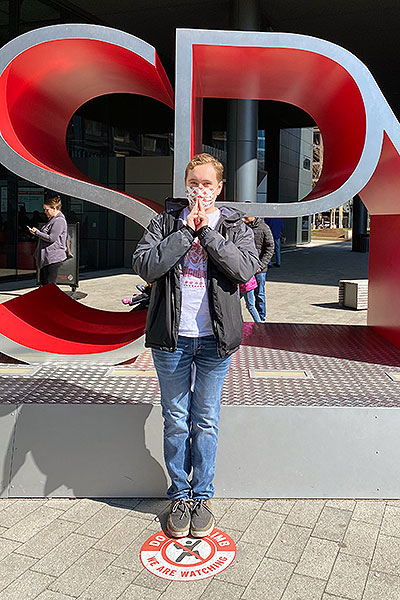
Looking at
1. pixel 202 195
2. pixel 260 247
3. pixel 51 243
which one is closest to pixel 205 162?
pixel 202 195

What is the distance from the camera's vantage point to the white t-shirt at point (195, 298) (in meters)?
3.24

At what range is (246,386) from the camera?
174 inches

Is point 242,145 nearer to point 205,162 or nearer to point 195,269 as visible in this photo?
point 205,162

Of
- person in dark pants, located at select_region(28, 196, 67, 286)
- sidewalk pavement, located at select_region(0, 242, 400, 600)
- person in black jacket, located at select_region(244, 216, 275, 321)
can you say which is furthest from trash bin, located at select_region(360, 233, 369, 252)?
sidewalk pavement, located at select_region(0, 242, 400, 600)

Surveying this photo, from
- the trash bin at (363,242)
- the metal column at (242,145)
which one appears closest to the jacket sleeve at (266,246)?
the metal column at (242,145)

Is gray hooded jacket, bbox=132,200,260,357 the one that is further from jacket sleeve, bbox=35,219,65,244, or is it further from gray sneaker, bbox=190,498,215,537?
jacket sleeve, bbox=35,219,65,244

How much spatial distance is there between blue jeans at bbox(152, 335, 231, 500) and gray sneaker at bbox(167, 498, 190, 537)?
47mm

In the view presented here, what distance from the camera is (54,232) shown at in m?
9.18

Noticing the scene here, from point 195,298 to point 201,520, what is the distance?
1181 mm

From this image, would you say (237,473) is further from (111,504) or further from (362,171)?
(362,171)

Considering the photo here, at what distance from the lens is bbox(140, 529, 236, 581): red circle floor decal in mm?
3053

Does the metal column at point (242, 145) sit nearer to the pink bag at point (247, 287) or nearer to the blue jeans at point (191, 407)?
the pink bag at point (247, 287)

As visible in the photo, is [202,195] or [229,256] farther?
[202,195]

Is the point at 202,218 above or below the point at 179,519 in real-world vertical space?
above
